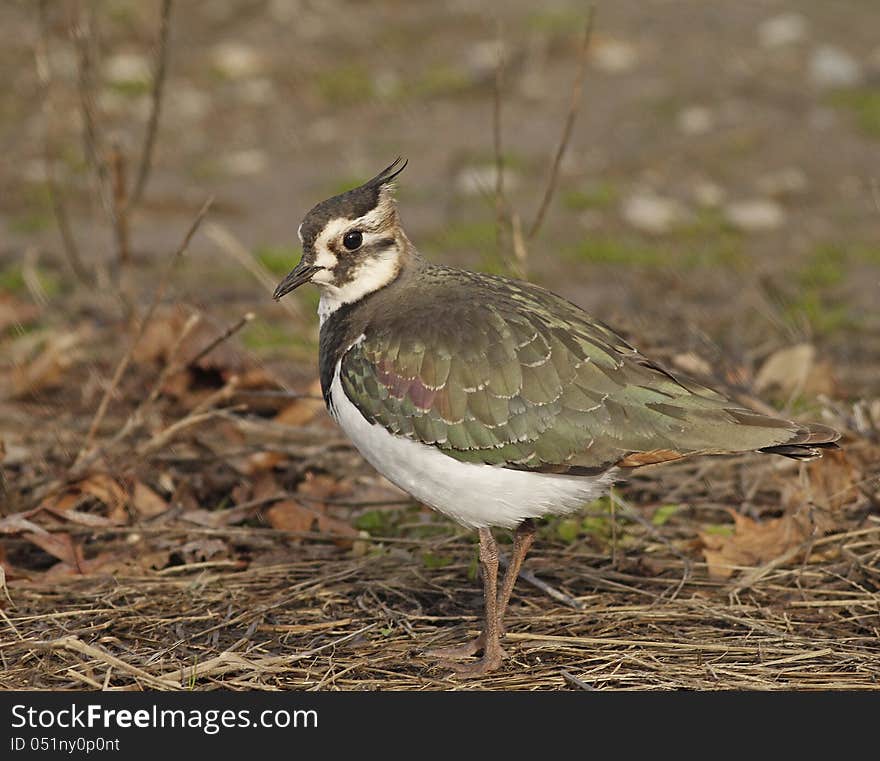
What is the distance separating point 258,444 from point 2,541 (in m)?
1.37

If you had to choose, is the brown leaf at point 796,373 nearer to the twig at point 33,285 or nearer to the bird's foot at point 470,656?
the bird's foot at point 470,656

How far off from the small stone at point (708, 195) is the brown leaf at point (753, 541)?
6325 millimetres

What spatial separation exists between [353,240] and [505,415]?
102 centimetres

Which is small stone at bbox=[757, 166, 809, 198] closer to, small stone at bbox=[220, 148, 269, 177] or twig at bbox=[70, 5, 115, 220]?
small stone at bbox=[220, 148, 269, 177]

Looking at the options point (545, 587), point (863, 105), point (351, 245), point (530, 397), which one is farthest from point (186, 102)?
point (530, 397)

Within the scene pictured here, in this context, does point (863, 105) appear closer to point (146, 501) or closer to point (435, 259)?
point (435, 259)

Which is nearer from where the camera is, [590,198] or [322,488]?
[322,488]

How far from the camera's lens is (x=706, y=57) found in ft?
46.5

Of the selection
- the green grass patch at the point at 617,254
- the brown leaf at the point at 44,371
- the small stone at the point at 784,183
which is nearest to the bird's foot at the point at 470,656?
the brown leaf at the point at 44,371

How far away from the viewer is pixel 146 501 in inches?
243

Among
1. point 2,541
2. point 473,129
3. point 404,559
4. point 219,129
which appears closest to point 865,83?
point 473,129

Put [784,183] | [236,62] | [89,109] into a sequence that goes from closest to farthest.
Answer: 1. [89,109]
2. [784,183]
3. [236,62]

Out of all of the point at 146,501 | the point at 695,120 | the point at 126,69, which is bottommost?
the point at 146,501

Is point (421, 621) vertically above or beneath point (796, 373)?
beneath
